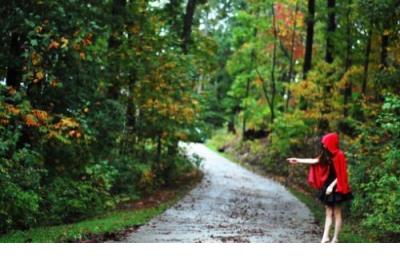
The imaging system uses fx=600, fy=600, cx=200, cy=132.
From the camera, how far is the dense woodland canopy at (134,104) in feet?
35.2

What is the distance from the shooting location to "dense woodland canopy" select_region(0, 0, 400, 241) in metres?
10.7

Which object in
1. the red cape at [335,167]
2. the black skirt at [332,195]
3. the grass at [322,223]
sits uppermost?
the red cape at [335,167]

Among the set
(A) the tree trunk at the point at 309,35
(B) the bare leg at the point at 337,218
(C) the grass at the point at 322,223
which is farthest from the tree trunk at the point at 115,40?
(B) the bare leg at the point at 337,218

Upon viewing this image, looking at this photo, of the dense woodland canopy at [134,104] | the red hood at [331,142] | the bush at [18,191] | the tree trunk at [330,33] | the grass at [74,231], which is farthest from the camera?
the tree trunk at [330,33]

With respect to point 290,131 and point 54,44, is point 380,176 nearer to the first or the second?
point 54,44

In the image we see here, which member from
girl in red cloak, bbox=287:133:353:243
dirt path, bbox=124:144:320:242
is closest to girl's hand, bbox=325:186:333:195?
girl in red cloak, bbox=287:133:353:243

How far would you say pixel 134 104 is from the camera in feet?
57.5

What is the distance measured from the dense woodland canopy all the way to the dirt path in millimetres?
1351

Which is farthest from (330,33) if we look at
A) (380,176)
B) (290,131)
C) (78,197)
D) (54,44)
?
(54,44)

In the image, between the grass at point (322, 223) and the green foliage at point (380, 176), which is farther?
the grass at point (322, 223)

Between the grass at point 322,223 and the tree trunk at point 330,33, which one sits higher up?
the tree trunk at point 330,33

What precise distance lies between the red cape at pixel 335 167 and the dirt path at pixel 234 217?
1699 millimetres

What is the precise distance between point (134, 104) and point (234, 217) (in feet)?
18.9

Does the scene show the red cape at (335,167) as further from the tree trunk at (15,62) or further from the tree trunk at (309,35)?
the tree trunk at (309,35)
